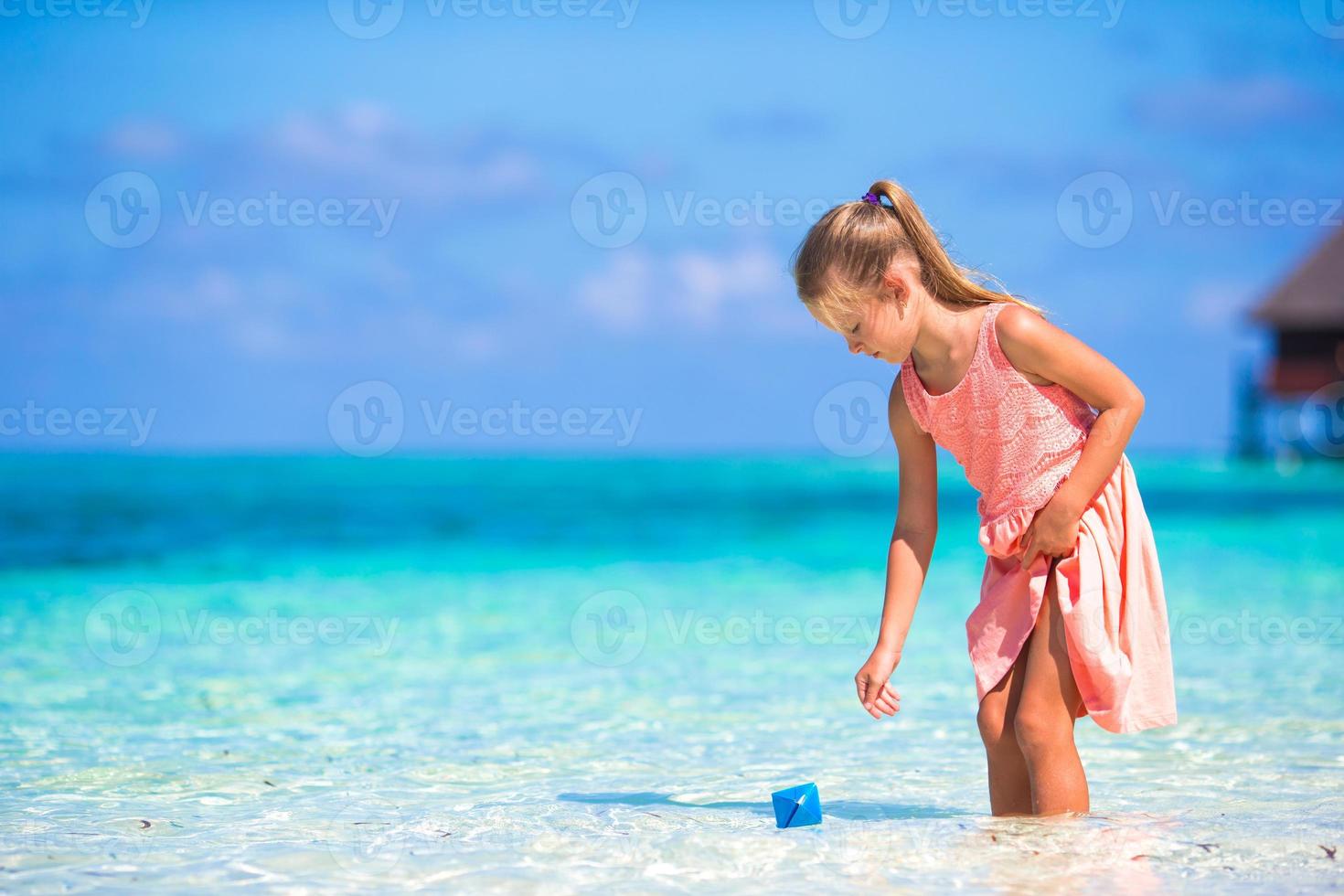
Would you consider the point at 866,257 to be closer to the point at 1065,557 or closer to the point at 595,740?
the point at 1065,557

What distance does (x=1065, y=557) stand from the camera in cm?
290

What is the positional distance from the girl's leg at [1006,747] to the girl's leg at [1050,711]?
0.04 metres

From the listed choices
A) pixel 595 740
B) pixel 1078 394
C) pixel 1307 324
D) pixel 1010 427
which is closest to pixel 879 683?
pixel 1010 427

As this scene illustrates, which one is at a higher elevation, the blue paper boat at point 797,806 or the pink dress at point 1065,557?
the pink dress at point 1065,557

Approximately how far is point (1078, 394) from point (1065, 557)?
0.35 metres

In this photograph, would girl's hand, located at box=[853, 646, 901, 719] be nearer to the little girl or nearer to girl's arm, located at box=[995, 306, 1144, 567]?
the little girl

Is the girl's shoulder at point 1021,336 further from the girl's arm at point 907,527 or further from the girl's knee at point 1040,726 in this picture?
the girl's knee at point 1040,726

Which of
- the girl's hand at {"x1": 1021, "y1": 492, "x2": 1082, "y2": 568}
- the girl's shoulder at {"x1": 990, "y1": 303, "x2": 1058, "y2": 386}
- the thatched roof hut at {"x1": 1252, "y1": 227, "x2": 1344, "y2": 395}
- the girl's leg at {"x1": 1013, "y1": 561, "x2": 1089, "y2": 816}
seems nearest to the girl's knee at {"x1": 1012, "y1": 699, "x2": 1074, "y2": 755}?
the girl's leg at {"x1": 1013, "y1": 561, "x2": 1089, "y2": 816}

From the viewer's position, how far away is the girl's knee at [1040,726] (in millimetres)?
2877

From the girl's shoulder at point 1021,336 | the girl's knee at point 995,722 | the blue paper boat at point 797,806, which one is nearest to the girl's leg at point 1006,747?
the girl's knee at point 995,722

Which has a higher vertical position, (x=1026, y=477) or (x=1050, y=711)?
(x=1026, y=477)

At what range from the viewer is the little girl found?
283 cm

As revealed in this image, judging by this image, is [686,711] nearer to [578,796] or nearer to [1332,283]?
[578,796]

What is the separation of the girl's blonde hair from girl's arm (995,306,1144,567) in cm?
13
